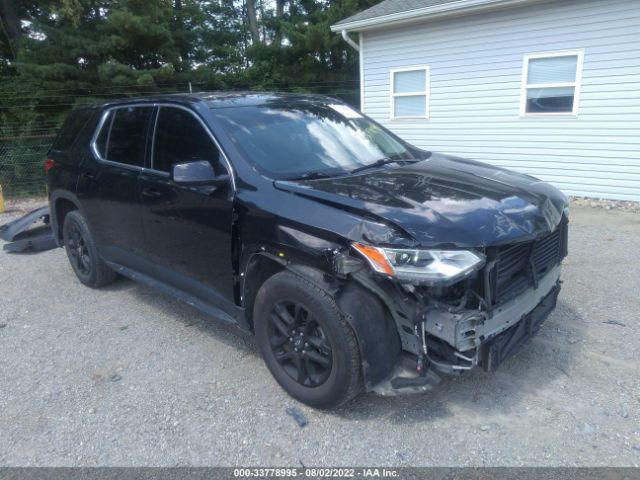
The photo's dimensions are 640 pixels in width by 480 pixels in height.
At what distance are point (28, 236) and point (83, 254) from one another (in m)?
2.49

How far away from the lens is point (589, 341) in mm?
3740

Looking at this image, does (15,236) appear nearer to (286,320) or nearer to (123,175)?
(123,175)

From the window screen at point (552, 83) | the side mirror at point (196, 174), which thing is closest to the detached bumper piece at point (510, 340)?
the side mirror at point (196, 174)

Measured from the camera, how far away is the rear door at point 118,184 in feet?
13.4

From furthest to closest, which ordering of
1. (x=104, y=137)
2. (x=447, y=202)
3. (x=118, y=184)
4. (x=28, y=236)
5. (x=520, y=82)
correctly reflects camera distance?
(x=520, y=82) < (x=28, y=236) < (x=104, y=137) < (x=118, y=184) < (x=447, y=202)

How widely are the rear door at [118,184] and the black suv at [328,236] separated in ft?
0.06

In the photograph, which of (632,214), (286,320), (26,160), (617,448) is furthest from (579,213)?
(26,160)

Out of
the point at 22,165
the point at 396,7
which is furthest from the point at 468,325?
the point at 22,165

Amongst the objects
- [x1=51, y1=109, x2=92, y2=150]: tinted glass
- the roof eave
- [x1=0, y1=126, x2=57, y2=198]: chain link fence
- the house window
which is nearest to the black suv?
[x1=51, y1=109, x2=92, y2=150]: tinted glass

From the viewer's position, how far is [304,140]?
3660 mm

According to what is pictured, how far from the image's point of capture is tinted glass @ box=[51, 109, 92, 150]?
16.5 feet

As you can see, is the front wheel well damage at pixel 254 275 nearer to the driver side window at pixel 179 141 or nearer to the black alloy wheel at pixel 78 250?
the driver side window at pixel 179 141

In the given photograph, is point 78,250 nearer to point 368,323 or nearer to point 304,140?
point 304,140

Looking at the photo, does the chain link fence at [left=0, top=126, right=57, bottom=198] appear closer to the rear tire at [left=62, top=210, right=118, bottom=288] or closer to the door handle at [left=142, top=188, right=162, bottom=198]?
the rear tire at [left=62, top=210, right=118, bottom=288]
